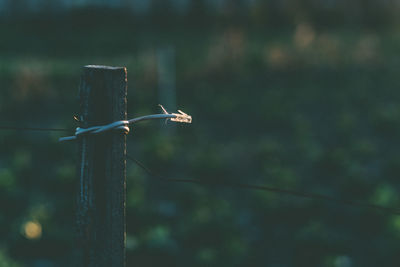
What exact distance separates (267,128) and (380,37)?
26.1 feet

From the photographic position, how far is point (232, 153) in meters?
5.93

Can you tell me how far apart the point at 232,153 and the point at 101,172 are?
171 inches

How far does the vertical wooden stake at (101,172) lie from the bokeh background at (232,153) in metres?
0.32

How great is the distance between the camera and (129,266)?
3.60 meters

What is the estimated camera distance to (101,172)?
164 cm

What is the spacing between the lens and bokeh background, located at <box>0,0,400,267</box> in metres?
3.84

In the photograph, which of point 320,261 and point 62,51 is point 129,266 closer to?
point 320,261

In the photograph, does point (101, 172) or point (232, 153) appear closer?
point (101, 172)

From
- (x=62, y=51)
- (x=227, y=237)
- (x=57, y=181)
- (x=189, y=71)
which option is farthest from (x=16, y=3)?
(x=227, y=237)

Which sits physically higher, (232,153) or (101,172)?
(101,172)

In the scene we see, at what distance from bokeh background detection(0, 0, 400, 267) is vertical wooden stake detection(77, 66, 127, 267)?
32cm

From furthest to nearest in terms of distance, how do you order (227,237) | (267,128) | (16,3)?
(16,3)
(267,128)
(227,237)

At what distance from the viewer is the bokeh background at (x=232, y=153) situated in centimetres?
384

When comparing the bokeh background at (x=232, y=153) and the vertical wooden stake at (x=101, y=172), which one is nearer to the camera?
the vertical wooden stake at (x=101, y=172)
